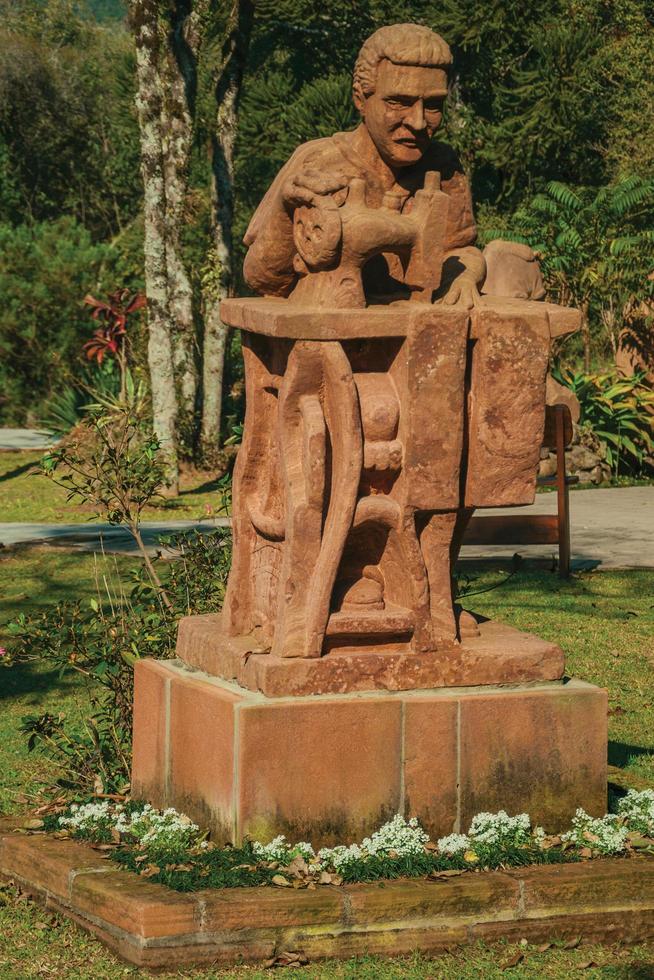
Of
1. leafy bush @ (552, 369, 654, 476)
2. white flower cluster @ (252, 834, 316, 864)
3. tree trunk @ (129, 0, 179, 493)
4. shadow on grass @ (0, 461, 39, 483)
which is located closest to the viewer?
white flower cluster @ (252, 834, 316, 864)

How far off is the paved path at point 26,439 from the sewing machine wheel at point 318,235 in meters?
12.2

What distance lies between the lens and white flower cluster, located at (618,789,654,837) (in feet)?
16.6

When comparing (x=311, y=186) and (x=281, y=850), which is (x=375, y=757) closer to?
(x=281, y=850)

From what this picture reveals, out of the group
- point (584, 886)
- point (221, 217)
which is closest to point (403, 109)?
point (584, 886)

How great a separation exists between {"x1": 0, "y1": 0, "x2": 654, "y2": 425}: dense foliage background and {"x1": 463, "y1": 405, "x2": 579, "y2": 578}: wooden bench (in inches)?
299

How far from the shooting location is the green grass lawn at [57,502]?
43.1ft

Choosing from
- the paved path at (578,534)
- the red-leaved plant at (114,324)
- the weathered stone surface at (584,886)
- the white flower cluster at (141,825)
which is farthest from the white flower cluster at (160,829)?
the red-leaved plant at (114,324)

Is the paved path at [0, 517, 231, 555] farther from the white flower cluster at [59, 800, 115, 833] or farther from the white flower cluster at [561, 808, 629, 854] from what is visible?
the white flower cluster at [561, 808, 629, 854]

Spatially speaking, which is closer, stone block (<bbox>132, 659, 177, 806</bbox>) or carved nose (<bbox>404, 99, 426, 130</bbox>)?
carved nose (<bbox>404, 99, 426, 130</bbox>)

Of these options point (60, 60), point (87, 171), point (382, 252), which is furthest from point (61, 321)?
point (382, 252)

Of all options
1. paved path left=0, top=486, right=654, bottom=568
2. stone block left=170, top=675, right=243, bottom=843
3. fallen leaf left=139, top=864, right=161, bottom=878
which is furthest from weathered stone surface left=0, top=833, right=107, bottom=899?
paved path left=0, top=486, right=654, bottom=568

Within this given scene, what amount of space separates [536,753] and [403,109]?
6.82ft

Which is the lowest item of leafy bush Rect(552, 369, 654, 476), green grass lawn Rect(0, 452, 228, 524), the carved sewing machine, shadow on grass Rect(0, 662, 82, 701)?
shadow on grass Rect(0, 662, 82, 701)

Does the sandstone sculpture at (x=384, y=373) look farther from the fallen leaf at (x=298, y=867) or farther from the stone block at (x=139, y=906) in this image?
A: the stone block at (x=139, y=906)
